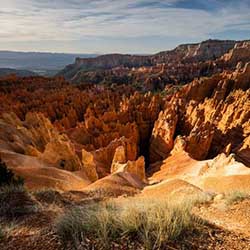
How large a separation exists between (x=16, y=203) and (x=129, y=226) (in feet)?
8.94

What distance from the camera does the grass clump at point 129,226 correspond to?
3672mm

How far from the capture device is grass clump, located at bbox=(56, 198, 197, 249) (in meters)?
3.67

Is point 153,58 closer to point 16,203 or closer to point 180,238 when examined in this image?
point 16,203

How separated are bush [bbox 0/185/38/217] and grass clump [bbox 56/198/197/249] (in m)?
1.46

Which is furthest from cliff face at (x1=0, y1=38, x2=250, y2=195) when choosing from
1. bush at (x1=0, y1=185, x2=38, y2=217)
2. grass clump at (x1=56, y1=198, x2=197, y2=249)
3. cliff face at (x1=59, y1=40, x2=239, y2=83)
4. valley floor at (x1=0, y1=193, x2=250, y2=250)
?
cliff face at (x1=59, y1=40, x2=239, y2=83)

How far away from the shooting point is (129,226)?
3.84 m

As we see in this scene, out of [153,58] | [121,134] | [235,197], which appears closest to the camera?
[235,197]

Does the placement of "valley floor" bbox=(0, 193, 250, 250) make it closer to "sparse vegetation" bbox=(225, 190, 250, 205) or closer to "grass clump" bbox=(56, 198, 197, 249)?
"grass clump" bbox=(56, 198, 197, 249)

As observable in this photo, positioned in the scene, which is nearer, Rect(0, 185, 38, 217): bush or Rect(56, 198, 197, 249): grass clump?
Rect(56, 198, 197, 249): grass clump

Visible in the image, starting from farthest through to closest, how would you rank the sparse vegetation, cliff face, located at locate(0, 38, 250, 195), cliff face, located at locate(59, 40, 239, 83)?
cliff face, located at locate(59, 40, 239, 83), cliff face, located at locate(0, 38, 250, 195), the sparse vegetation

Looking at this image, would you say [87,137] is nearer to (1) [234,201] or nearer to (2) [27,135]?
(2) [27,135]

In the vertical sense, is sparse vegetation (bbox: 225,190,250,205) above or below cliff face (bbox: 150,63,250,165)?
above

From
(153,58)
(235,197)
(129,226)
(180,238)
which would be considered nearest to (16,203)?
(129,226)

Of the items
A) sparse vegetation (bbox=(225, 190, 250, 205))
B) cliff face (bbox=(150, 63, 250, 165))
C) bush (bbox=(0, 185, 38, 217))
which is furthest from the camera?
cliff face (bbox=(150, 63, 250, 165))
